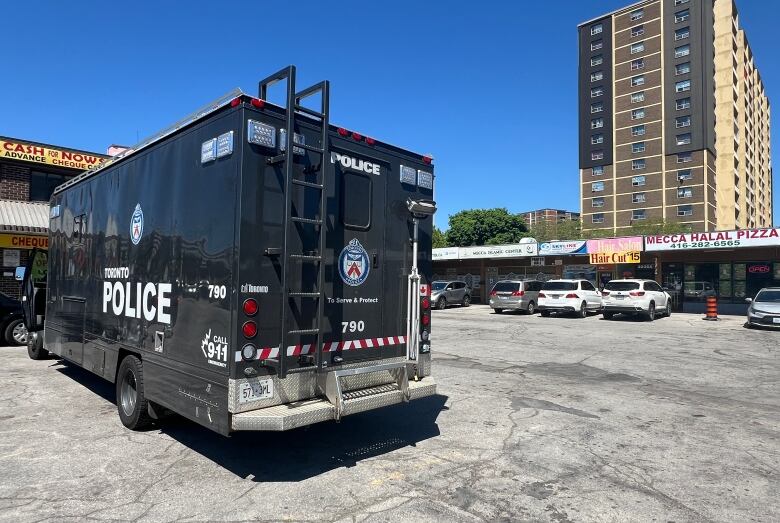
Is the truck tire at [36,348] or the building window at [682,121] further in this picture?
the building window at [682,121]

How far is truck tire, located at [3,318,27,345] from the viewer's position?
41.6ft

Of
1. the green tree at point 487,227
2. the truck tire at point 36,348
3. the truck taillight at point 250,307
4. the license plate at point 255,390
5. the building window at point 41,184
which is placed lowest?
the truck tire at point 36,348

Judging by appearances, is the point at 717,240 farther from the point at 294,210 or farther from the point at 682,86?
the point at 682,86

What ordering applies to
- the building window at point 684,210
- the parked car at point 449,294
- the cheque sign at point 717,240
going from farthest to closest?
the building window at point 684,210, the parked car at point 449,294, the cheque sign at point 717,240

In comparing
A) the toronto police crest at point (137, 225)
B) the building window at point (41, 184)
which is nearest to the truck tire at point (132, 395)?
the toronto police crest at point (137, 225)

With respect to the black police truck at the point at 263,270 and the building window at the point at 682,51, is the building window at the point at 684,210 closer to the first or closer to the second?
the building window at the point at 682,51

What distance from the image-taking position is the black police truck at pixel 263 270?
14.5ft

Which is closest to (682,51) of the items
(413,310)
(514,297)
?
(514,297)

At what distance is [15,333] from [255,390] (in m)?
11.7

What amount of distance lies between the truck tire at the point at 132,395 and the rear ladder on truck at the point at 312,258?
2118 millimetres

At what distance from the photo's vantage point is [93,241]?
7.13 metres

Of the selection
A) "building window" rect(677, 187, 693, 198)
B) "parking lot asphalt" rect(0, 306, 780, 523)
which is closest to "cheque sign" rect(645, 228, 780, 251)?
"parking lot asphalt" rect(0, 306, 780, 523)

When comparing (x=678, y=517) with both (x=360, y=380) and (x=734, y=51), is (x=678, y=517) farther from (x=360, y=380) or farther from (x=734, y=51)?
(x=734, y=51)

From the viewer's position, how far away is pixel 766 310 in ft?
60.6
